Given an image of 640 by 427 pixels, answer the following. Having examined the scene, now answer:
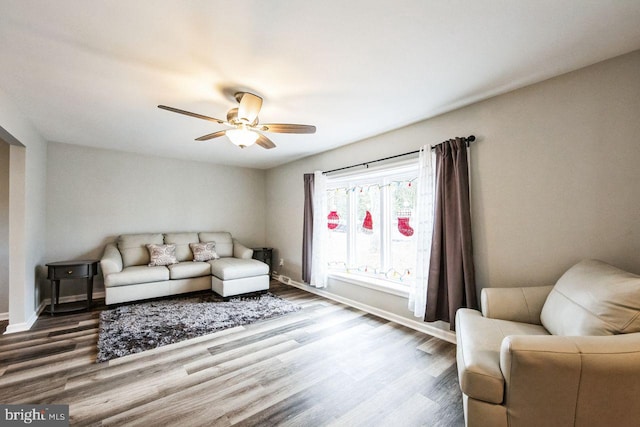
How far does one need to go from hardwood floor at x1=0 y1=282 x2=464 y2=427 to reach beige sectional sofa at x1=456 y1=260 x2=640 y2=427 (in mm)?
481

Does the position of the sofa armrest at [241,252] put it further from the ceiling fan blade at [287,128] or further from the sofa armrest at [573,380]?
the sofa armrest at [573,380]

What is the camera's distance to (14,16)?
1414mm

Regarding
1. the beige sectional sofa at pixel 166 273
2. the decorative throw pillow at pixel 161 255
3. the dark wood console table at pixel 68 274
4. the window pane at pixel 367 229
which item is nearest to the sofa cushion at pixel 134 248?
the beige sectional sofa at pixel 166 273

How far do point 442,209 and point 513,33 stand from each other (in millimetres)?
1462

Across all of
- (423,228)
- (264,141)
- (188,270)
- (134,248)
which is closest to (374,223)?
(423,228)

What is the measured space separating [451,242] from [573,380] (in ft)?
4.64

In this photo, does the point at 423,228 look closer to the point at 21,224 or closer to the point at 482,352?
the point at 482,352

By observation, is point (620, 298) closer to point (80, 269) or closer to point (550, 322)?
point (550, 322)

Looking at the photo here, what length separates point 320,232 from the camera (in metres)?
4.11

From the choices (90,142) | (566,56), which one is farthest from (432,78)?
(90,142)

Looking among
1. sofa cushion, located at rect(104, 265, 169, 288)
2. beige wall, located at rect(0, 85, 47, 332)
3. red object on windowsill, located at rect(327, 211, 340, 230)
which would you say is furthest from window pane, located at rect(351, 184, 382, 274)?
beige wall, located at rect(0, 85, 47, 332)

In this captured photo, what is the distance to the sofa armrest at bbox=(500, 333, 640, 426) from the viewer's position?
1112 mm

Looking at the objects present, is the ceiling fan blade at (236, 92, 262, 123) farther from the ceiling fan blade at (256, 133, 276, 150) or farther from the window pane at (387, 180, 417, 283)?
the window pane at (387, 180, 417, 283)

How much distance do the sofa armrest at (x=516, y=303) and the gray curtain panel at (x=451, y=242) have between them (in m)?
0.30
